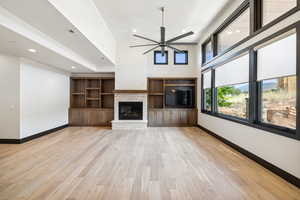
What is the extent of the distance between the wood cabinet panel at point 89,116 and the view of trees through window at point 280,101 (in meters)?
5.96

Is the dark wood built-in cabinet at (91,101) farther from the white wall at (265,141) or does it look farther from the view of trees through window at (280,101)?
the view of trees through window at (280,101)

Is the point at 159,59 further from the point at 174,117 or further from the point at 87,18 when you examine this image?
the point at 87,18

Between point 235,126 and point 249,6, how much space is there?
2.80 metres

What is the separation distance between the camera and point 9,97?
4.73m

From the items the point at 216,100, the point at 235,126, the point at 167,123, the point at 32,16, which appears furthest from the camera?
the point at 167,123

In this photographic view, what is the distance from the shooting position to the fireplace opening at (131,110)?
716cm

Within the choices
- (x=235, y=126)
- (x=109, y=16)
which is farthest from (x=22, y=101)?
(x=235, y=126)

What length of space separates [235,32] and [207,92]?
2586mm

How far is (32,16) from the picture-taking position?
260 cm

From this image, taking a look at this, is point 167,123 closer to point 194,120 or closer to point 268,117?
point 194,120

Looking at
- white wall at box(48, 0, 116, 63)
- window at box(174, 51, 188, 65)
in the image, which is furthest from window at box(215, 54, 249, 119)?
white wall at box(48, 0, 116, 63)

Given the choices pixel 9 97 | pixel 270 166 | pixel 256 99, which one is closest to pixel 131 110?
pixel 9 97

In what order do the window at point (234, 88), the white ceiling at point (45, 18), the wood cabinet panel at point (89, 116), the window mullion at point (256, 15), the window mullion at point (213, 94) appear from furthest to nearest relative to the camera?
the wood cabinet panel at point (89, 116)
the window mullion at point (213, 94)
the window at point (234, 88)
the window mullion at point (256, 15)
the white ceiling at point (45, 18)

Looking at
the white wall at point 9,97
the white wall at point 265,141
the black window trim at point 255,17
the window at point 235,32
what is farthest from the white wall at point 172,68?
the white wall at point 9,97
